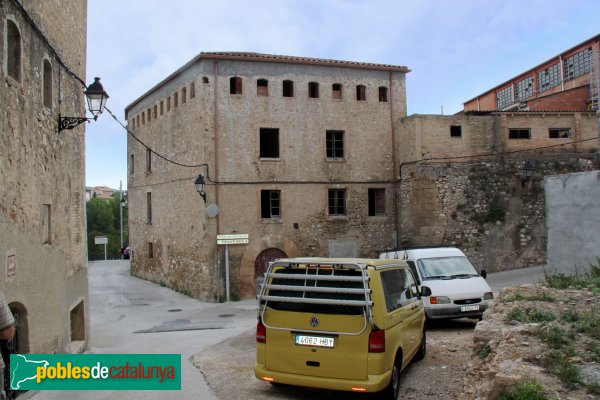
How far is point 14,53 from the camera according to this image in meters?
6.96

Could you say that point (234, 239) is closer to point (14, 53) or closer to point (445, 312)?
point (445, 312)

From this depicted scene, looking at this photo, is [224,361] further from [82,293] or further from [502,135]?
[502,135]

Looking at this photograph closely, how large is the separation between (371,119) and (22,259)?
17.2m

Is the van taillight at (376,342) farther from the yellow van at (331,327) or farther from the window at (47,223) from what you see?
the window at (47,223)

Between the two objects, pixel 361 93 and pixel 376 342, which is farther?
pixel 361 93

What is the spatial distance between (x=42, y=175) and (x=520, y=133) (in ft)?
65.0

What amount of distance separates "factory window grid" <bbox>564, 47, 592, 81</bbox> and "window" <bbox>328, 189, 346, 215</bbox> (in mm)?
20577

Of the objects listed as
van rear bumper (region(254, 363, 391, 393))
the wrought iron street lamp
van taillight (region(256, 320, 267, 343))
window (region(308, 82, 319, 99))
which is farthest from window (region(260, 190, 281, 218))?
van rear bumper (region(254, 363, 391, 393))

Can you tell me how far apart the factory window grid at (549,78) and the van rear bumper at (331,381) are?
35.7 meters

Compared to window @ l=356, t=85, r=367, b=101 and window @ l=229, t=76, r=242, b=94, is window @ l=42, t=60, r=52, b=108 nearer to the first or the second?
window @ l=229, t=76, r=242, b=94

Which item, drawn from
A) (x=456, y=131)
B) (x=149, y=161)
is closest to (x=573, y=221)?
(x=456, y=131)

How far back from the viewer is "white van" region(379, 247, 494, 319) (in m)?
11.1

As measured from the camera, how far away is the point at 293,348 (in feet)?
21.5

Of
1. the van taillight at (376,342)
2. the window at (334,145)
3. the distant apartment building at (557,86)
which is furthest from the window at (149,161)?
the van taillight at (376,342)
